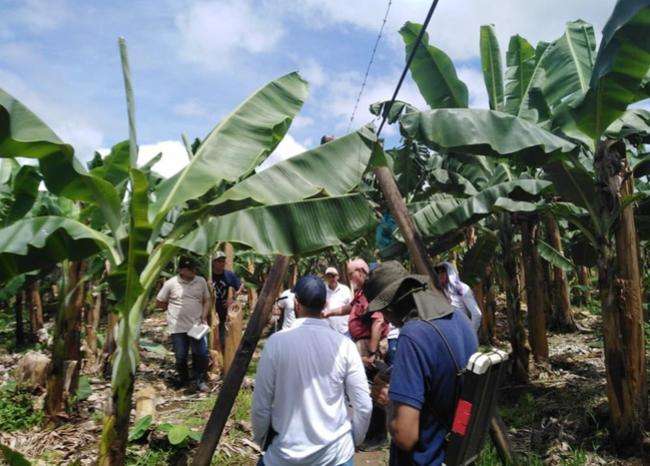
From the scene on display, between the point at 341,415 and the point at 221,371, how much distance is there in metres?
6.50

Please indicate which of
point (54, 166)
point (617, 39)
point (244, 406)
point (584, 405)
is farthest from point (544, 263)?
point (54, 166)

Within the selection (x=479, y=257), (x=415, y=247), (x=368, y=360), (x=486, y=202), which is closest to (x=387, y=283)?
(x=415, y=247)

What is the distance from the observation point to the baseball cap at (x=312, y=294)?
3221mm

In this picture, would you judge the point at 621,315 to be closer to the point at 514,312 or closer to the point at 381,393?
the point at 514,312

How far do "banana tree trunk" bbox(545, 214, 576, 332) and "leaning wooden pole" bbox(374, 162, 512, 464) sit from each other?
8.49 m

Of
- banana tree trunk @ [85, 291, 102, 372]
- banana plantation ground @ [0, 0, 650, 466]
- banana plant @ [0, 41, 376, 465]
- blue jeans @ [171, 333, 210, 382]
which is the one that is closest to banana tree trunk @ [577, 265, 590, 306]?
banana plantation ground @ [0, 0, 650, 466]

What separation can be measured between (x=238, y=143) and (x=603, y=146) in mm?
3563

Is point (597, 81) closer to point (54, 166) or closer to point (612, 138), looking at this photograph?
point (612, 138)

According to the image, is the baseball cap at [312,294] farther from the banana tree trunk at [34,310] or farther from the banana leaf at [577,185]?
the banana tree trunk at [34,310]

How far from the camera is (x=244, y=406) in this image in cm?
691

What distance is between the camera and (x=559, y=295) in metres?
13.2

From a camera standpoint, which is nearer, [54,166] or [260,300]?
[54,166]

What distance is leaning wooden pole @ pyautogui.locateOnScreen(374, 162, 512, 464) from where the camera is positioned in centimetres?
483

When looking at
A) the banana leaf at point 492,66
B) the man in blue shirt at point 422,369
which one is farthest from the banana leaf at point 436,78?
the man in blue shirt at point 422,369
